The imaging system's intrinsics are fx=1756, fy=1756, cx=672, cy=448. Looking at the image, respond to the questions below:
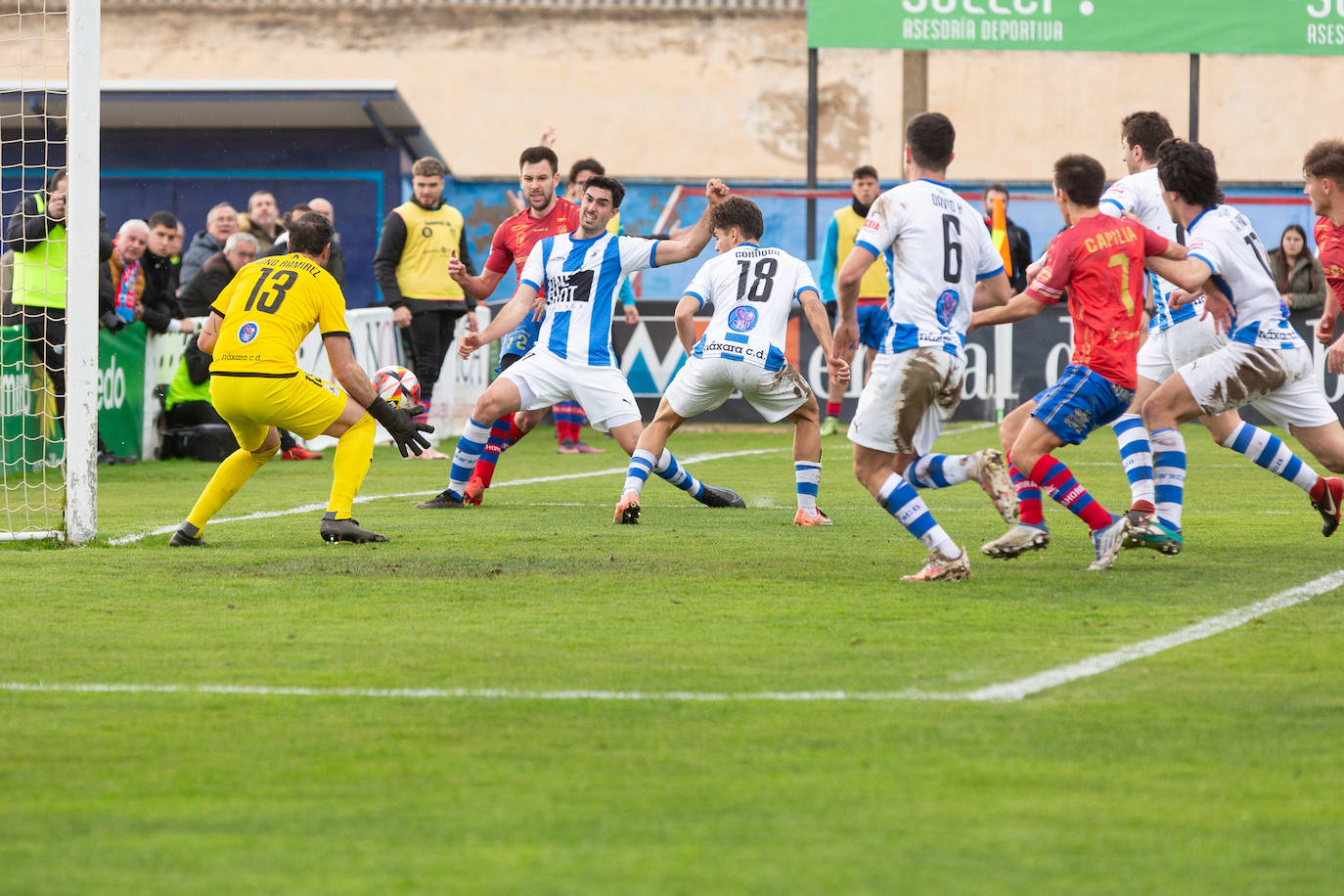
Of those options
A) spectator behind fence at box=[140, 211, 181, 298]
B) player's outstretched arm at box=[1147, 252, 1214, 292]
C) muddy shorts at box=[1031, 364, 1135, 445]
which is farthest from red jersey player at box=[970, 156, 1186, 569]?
spectator behind fence at box=[140, 211, 181, 298]

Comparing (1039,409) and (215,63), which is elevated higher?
(215,63)

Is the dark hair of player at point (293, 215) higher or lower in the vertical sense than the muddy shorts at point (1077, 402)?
higher

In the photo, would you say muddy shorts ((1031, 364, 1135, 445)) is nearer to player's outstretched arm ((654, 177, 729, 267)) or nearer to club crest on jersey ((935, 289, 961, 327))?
club crest on jersey ((935, 289, 961, 327))

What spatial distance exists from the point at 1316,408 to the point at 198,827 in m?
6.10

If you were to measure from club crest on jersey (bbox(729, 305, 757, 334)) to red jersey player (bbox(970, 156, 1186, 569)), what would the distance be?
225cm

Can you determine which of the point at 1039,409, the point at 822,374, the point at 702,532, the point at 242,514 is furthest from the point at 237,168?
the point at 1039,409

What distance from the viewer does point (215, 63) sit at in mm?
36281

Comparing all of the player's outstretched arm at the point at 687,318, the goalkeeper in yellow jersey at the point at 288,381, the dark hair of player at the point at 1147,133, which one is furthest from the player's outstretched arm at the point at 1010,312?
the goalkeeper in yellow jersey at the point at 288,381

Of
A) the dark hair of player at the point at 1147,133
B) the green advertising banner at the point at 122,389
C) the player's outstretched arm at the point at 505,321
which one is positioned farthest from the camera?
the green advertising banner at the point at 122,389

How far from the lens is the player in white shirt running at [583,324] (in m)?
9.98

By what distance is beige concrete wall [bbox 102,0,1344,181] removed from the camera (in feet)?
117

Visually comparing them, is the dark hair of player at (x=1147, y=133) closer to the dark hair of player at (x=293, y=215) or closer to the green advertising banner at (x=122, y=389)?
the dark hair of player at (x=293, y=215)

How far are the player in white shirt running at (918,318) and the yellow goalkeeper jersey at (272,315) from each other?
264cm

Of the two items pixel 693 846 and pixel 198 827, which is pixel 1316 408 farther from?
pixel 198 827
